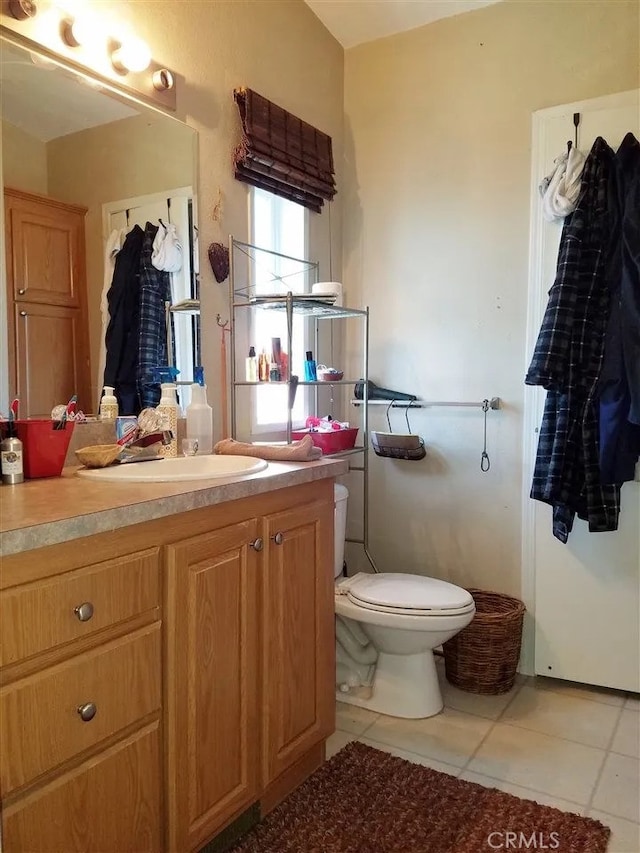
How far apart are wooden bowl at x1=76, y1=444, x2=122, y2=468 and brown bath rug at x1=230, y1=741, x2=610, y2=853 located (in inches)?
39.2

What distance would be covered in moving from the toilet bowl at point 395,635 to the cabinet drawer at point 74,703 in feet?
3.30

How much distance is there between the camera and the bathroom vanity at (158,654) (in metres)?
1.03

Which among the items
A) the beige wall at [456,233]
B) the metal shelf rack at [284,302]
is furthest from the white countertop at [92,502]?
the beige wall at [456,233]

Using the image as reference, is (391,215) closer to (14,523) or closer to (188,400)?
(188,400)

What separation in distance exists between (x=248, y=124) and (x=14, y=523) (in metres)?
1.71

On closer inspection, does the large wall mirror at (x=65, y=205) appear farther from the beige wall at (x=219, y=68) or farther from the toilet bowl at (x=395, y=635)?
the toilet bowl at (x=395, y=635)

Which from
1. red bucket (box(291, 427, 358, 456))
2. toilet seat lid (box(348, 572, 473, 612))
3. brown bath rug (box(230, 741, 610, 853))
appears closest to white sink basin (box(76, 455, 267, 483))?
red bucket (box(291, 427, 358, 456))

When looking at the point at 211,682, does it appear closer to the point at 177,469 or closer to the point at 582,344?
the point at 177,469

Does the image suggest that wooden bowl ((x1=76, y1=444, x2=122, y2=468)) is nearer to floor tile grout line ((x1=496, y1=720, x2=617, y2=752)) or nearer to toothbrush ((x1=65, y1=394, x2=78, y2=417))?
toothbrush ((x1=65, y1=394, x2=78, y2=417))

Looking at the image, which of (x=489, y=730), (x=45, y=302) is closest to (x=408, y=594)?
(x=489, y=730)

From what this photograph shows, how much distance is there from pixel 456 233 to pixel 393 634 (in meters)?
1.60

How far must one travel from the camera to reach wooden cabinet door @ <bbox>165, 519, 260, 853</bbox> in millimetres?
1323

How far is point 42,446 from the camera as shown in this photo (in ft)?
4.78

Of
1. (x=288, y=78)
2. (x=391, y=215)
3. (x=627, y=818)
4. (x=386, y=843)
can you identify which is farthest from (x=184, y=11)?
(x=627, y=818)
